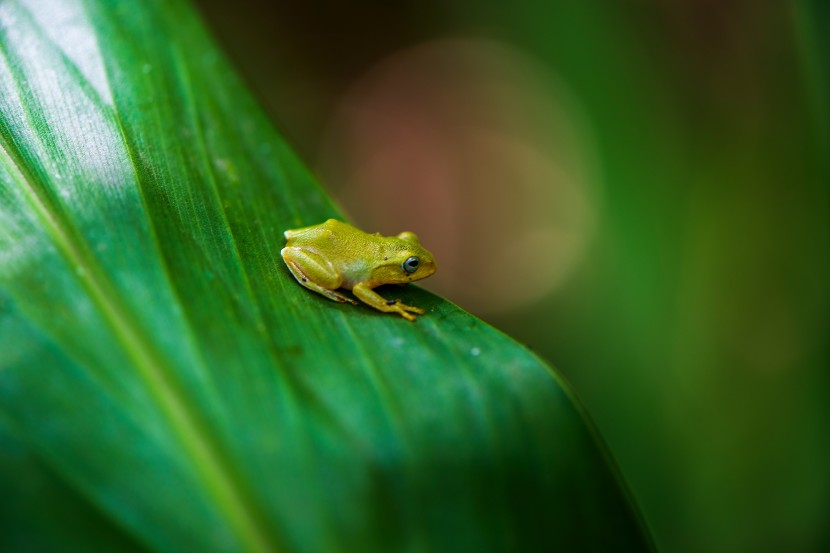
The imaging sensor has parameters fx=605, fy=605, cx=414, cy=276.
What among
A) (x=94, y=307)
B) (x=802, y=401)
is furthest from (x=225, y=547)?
(x=802, y=401)

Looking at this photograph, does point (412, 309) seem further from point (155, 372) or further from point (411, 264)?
point (155, 372)

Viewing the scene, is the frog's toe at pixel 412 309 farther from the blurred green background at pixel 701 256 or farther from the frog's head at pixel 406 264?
the blurred green background at pixel 701 256

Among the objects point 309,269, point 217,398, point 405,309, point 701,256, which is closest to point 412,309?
point 405,309

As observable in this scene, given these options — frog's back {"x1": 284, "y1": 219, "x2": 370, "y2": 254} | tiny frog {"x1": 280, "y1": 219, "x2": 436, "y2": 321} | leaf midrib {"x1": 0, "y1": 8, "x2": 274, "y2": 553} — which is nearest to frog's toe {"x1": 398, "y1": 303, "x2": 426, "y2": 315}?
tiny frog {"x1": 280, "y1": 219, "x2": 436, "y2": 321}

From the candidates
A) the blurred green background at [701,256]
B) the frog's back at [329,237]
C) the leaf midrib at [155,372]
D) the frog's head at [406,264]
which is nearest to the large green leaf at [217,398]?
the leaf midrib at [155,372]

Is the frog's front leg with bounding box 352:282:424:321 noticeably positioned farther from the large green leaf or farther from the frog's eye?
the frog's eye

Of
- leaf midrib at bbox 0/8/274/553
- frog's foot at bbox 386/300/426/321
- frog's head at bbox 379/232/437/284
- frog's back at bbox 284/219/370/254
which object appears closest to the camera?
leaf midrib at bbox 0/8/274/553

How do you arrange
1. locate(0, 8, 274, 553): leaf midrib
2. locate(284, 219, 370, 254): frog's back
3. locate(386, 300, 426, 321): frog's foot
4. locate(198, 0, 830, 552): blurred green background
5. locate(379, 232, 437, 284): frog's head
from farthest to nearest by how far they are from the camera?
1. locate(198, 0, 830, 552): blurred green background
2. locate(379, 232, 437, 284): frog's head
3. locate(284, 219, 370, 254): frog's back
4. locate(386, 300, 426, 321): frog's foot
5. locate(0, 8, 274, 553): leaf midrib
